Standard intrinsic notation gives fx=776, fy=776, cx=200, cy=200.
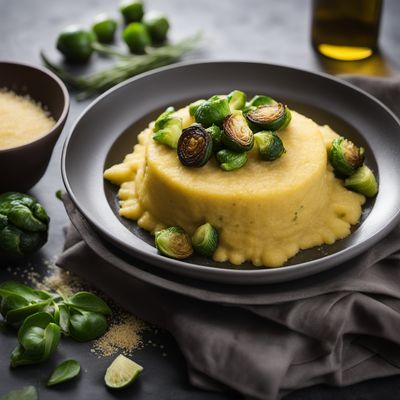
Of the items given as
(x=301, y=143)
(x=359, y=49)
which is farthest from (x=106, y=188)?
(x=359, y=49)

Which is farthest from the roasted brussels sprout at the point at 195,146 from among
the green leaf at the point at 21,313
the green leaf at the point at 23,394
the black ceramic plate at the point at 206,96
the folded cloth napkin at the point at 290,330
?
the green leaf at the point at 23,394

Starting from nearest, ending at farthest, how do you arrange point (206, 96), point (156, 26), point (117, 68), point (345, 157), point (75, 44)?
point (345, 157)
point (206, 96)
point (117, 68)
point (75, 44)
point (156, 26)

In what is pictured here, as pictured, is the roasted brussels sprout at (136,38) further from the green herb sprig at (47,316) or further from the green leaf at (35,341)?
the green leaf at (35,341)

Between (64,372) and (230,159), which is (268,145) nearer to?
(230,159)

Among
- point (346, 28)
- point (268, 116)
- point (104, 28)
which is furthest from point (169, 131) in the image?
point (104, 28)

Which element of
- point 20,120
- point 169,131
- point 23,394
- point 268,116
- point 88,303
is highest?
point 268,116

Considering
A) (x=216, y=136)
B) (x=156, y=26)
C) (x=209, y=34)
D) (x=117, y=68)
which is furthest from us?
(x=209, y=34)
